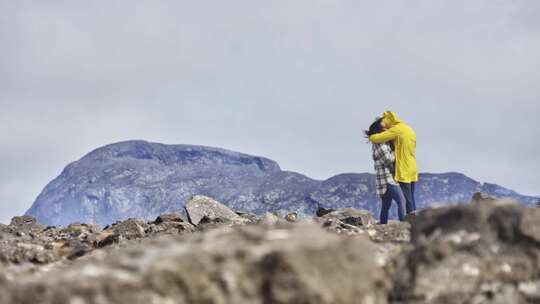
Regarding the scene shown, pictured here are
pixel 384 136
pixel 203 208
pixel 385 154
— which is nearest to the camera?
pixel 384 136

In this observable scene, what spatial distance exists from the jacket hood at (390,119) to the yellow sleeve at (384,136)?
0.46 meters

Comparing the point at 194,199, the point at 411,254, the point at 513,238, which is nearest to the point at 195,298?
the point at 411,254

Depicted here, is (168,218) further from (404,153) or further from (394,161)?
(404,153)

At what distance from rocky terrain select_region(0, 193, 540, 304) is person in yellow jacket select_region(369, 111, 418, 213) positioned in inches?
501

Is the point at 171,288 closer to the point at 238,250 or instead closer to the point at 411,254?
the point at 238,250

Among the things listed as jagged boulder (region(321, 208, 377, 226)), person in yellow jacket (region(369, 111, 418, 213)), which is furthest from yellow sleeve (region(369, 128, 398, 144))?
jagged boulder (region(321, 208, 377, 226))

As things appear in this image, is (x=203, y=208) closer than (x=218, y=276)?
No

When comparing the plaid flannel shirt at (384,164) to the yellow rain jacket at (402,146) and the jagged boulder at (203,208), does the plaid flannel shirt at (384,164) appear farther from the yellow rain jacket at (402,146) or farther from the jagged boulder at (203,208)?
the jagged boulder at (203,208)

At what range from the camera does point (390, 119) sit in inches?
738

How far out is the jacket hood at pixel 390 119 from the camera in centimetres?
1867

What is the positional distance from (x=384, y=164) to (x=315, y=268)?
14.8 metres

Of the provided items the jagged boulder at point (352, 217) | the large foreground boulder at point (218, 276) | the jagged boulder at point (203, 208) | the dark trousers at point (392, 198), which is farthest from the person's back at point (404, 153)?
the large foreground boulder at point (218, 276)

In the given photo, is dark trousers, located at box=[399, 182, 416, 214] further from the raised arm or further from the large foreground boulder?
the large foreground boulder

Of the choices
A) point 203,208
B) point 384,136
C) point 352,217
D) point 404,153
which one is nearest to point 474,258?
point 352,217
